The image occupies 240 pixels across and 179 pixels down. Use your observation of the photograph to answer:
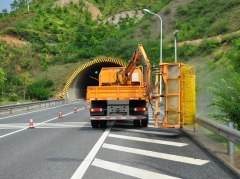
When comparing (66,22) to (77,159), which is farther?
(66,22)

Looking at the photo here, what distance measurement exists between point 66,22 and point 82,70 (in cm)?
5186

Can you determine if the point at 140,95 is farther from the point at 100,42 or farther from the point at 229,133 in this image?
the point at 100,42

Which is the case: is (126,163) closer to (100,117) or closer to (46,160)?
(46,160)

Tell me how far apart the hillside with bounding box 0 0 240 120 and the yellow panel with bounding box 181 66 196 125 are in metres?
12.4

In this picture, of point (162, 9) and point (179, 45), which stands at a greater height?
point (162, 9)

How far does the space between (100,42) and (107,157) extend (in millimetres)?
68168

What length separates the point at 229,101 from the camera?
10.6m

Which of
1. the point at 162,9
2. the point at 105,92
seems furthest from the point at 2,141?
the point at 162,9

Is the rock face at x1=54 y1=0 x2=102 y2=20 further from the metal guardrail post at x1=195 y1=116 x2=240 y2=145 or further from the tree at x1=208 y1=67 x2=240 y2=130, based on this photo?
the metal guardrail post at x1=195 y1=116 x2=240 y2=145

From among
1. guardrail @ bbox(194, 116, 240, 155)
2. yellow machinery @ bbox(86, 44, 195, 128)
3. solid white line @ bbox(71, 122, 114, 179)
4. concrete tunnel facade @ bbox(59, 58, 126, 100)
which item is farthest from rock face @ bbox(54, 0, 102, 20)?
guardrail @ bbox(194, 116, 240, 155)

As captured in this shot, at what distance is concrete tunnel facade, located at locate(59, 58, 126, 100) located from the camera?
46.5 metres

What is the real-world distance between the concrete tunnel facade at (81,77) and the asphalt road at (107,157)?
31492mm

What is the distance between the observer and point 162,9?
270ft

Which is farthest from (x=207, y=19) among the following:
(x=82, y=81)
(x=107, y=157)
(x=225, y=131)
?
(x=107, y=157)
